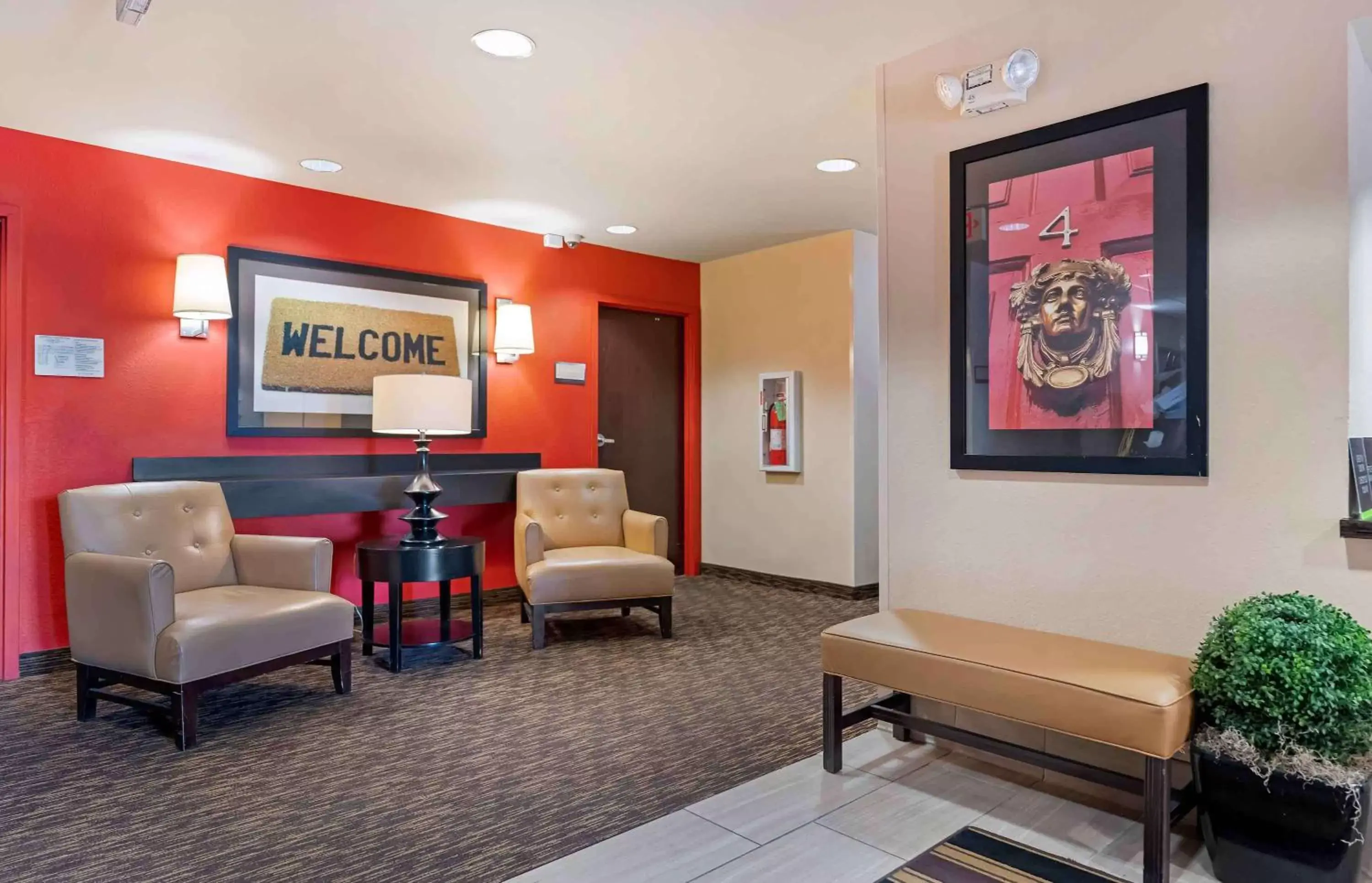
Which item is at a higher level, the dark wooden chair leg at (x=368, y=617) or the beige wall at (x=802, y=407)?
the beige wall at (x=802, y=407)

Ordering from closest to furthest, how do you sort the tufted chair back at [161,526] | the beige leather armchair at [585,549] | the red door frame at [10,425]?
the tufted chair back at [161,526] < the red door frame at [10,425] < the beige leather armchair at [585,549]

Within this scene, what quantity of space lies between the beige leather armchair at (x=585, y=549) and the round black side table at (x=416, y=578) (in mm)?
316

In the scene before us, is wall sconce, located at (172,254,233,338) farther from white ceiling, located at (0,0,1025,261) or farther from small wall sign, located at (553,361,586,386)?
small wall sign, located at (553,361,586,386)

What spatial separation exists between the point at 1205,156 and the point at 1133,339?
501mm

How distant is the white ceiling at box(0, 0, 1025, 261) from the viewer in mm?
2549

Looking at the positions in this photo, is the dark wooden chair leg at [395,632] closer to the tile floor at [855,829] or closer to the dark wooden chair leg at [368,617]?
the dark wooden chair leg at [368,617]

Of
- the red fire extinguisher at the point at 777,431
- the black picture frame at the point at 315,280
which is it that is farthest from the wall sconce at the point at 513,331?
the red fire extinguisher at the point at 777,431

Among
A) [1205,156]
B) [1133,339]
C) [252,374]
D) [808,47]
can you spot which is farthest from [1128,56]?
[252,374]

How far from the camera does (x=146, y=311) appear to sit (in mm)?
3797

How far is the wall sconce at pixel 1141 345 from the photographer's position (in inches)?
86.6

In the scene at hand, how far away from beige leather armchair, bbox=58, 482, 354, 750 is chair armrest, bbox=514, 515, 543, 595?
3.49ft

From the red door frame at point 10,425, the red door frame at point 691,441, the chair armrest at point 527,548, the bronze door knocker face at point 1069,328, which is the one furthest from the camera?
the red door frame at point 691,441

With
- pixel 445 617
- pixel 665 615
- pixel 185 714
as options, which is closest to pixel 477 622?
pixel 445 617

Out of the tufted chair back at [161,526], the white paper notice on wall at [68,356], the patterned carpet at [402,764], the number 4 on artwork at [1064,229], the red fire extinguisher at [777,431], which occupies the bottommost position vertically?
the patterned carpet at [402,764]
